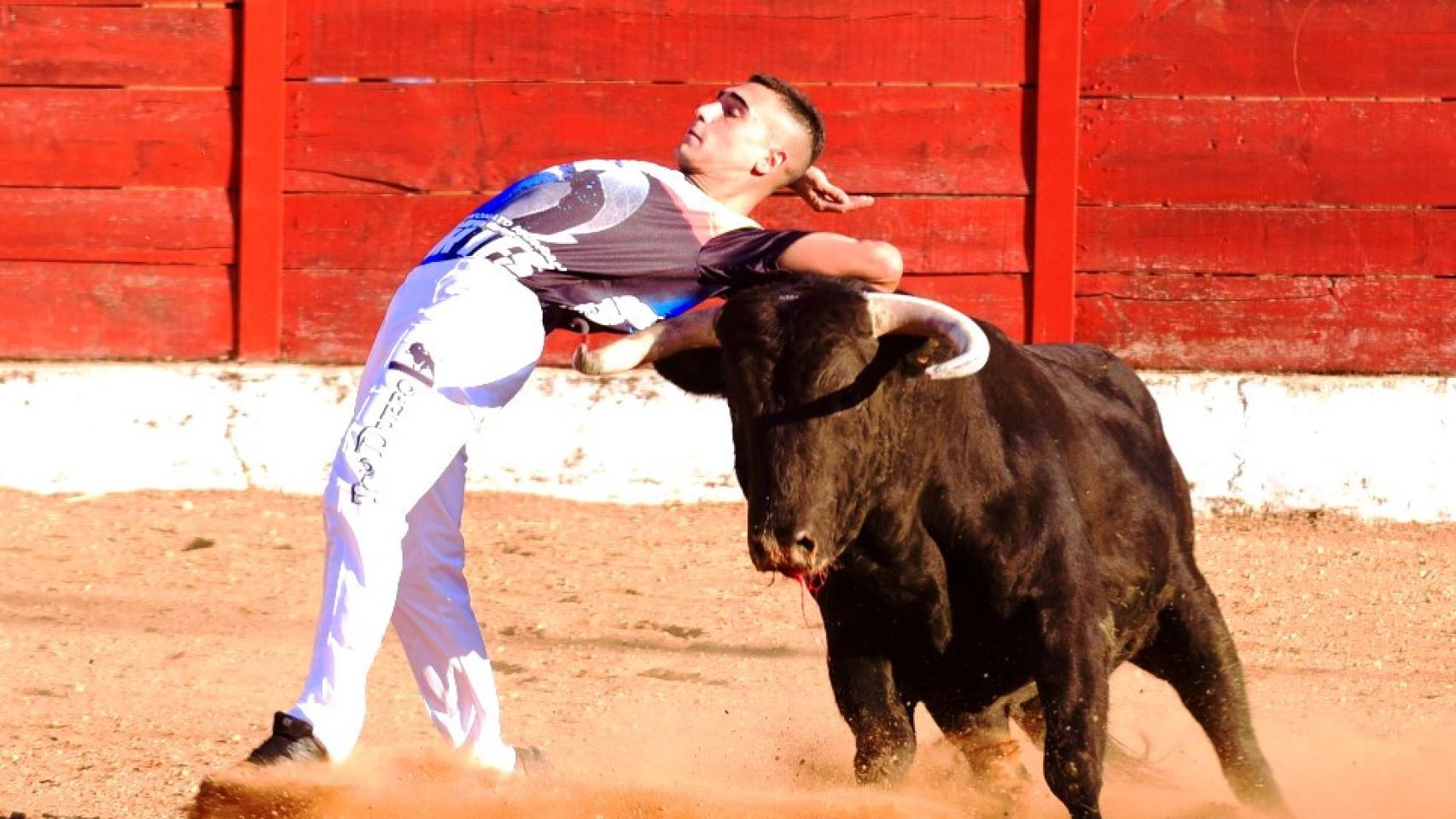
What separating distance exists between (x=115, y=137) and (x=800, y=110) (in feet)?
15.2

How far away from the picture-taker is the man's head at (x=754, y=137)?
4.14m

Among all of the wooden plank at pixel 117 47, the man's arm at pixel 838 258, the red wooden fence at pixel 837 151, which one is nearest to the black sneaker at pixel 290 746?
the man's arm at pixel 838 258

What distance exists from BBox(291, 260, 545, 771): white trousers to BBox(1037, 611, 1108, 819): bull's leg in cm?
112

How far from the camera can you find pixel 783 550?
3494 millimetres

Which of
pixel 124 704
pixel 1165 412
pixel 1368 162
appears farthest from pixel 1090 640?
pixel 1368 162

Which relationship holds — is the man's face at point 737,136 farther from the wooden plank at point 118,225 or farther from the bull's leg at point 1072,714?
the wooden plank at point 118,225

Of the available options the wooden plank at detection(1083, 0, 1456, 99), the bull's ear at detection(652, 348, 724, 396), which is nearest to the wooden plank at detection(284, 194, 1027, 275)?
the wooden plank at detection(1083, 0, 1456, 99)

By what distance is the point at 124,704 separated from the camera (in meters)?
5.09

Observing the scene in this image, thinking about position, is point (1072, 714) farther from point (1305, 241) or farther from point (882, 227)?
point (1305, 241)

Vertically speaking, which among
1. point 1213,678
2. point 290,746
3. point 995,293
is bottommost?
point 1213,678

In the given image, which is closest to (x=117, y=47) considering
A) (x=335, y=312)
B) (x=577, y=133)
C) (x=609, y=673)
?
(x=335, y=312)

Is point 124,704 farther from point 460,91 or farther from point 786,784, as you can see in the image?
point 460,91

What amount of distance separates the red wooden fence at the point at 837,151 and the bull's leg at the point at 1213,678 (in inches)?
133

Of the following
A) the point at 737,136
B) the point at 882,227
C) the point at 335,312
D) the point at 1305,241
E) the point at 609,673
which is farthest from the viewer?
the point at 335,312
